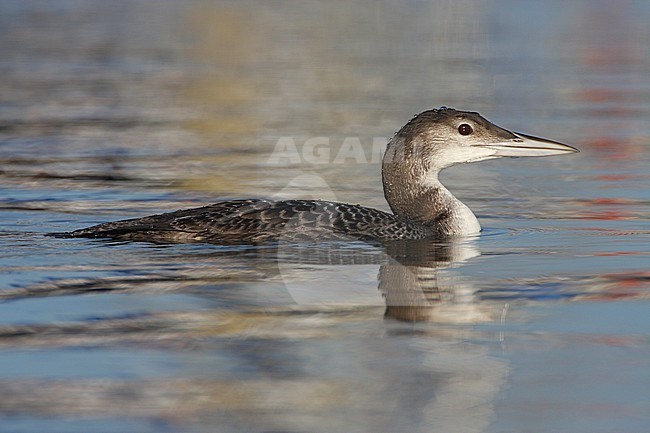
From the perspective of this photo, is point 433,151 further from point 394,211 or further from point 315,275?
point 315,275

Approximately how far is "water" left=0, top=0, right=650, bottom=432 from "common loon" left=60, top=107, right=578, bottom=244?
142 mm

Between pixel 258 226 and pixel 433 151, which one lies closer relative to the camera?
pixel 258 226

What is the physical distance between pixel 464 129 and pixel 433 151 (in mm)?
229

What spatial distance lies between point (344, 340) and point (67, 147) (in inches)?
288

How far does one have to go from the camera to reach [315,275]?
6.90 meters

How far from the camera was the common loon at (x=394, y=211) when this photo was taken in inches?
303

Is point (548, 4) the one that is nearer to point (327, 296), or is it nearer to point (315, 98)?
point (315, 98)

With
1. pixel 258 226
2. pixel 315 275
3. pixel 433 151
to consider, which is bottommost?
pixel 315 275

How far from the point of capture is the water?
4746 mm

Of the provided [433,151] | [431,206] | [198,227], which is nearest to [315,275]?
[198,227]

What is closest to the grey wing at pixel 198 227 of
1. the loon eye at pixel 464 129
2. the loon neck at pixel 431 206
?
the loon neck at pixel 431 206

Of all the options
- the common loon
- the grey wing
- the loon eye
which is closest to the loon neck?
the common loon

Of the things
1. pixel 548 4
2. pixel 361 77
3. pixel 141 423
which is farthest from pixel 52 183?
pixel 548 4

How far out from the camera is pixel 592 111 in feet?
48.8
